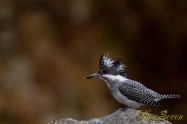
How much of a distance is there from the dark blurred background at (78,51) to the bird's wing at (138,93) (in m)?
6.90

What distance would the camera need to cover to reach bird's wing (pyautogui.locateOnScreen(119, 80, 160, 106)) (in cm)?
999

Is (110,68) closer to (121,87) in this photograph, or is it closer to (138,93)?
(121,87)

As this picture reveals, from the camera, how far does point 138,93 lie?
10.1 metres

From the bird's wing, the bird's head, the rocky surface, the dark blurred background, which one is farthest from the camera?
the dark blurred background

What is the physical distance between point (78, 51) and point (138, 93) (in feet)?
26.1

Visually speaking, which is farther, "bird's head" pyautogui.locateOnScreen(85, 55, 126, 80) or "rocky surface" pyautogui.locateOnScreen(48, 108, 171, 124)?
"bird's head" pyautogui.locateOnScreen(85, 55, 126, 80)

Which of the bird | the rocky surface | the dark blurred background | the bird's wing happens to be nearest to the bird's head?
the bird

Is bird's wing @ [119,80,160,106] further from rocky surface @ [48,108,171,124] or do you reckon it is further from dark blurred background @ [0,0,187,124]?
dark blurred background @ [0,0,187,124]

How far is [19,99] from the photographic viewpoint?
17.4m

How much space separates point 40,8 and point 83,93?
209 centimetres

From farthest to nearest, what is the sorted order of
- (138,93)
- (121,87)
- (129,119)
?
(121,87), (138,93), (129,119)

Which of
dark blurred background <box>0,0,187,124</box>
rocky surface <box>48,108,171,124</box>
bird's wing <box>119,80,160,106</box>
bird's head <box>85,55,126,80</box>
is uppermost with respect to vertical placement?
dark blurred background <box>0,0,187,124</box>

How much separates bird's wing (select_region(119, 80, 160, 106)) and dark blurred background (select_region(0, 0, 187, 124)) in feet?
22.6

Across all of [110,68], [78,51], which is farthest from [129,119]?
[78,51]
